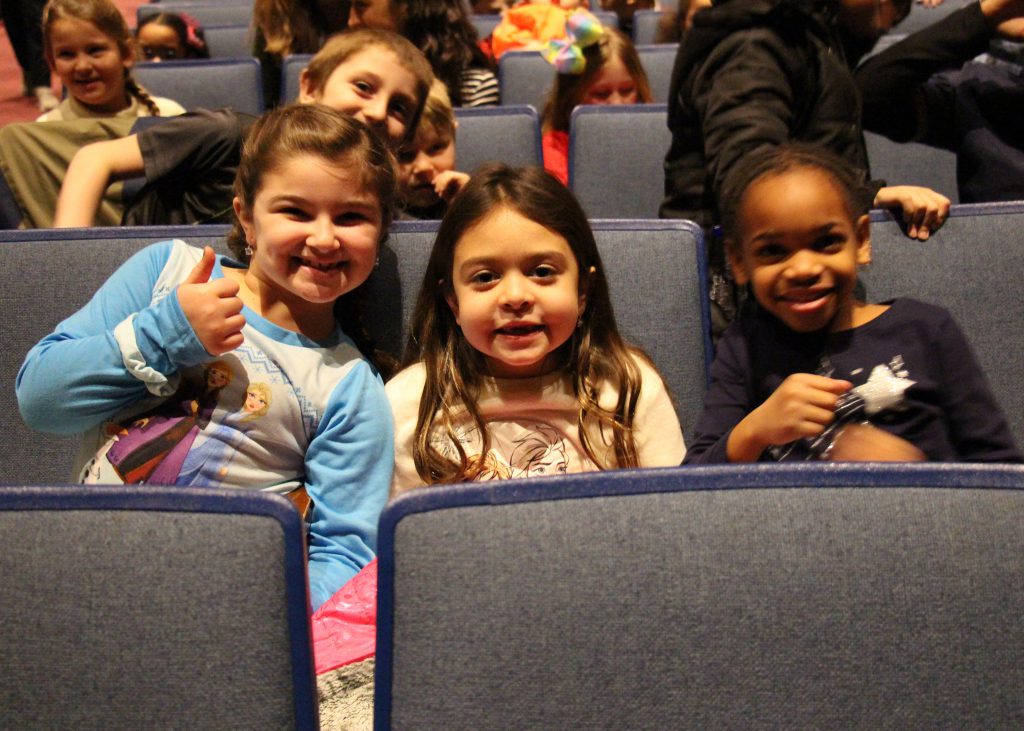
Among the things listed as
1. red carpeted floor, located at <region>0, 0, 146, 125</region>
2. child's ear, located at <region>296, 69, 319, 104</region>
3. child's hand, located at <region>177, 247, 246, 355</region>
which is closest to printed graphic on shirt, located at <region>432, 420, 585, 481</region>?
child's hand, located at <region>177, 247, 246, 355</region>

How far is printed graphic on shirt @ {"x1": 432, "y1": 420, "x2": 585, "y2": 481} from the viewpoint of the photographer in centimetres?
131

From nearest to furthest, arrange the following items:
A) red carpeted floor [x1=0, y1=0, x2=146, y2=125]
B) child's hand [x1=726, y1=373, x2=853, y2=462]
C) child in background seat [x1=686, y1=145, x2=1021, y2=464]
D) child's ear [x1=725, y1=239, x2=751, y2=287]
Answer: child's hand [x1=726, y1=373, x2=853, y2=462] < child in background seat [x1=686, y1=145, x2=1021, y2=464] < child's ear [x1=725, y1=239, x2=751, y2=287] < red carpeted floor [x1=0, y1=0, x2=146, y2=125]

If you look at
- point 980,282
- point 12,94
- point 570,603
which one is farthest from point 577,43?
point 12,94

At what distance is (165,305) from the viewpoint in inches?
45.7

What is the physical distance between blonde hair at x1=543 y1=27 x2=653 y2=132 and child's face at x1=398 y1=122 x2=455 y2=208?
2.58ft

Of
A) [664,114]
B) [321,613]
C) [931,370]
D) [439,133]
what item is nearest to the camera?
[321,613]

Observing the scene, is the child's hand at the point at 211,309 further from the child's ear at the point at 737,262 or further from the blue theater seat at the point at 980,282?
the blue theater seat at the point at 980,282

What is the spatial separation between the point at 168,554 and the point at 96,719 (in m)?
0.13

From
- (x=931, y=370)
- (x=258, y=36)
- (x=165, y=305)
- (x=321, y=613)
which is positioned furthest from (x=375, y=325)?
(x=258, y=36)

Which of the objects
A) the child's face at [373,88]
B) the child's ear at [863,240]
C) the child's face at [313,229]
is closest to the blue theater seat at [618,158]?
the child's face at [373,88]

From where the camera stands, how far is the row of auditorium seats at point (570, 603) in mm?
664

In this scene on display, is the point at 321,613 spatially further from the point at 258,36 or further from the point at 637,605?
the point at 258,36

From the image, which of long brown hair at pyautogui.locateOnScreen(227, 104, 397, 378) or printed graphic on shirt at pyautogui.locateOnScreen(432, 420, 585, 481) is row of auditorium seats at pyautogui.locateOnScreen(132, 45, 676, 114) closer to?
long brown hair at pyautogui.locateOnScreen(227, 104, 397, 378)

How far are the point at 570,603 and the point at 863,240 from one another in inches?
35.8
